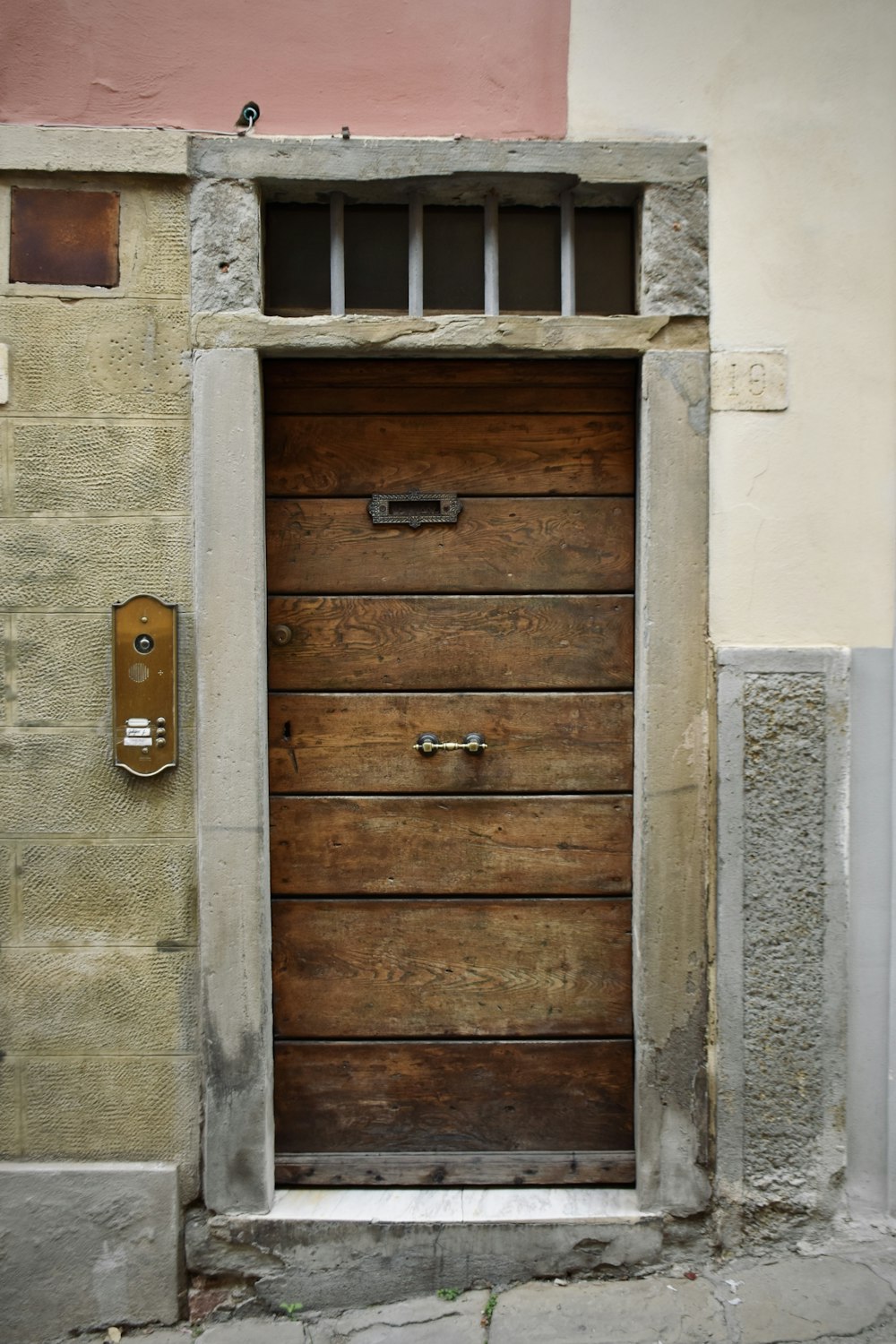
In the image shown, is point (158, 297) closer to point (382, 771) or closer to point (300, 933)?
point (382, 771)

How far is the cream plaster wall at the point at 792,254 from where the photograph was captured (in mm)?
2475

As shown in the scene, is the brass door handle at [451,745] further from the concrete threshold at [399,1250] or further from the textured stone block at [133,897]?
the concrete threshold at [399,1250]

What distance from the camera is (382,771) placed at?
2.65 metres

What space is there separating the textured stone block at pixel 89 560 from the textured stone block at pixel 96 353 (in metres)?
0.32

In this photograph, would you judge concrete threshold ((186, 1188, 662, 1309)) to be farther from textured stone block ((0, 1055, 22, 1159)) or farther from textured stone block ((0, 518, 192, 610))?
textured stone block ((0, 518, 192, 610))

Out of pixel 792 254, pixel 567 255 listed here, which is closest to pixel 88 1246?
pixel 567 255

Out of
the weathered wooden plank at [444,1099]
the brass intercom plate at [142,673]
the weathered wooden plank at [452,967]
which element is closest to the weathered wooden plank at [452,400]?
the brass intercom plate at [142,673]

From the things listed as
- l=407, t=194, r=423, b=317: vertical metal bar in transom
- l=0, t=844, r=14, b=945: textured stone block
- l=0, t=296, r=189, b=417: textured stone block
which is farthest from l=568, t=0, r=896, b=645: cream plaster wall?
l=0, t=844, r=14, b=945: textured stone block

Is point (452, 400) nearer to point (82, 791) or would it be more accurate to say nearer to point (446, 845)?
point (446, 845)

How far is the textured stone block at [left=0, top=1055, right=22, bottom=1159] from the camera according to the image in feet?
8.25

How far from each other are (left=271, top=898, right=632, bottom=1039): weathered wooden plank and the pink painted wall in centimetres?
219

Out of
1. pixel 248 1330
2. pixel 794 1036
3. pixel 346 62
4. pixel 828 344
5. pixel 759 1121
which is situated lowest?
pixel 248 1330

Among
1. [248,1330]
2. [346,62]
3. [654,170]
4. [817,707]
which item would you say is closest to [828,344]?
[654,170]

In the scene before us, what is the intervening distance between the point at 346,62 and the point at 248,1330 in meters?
3.37
